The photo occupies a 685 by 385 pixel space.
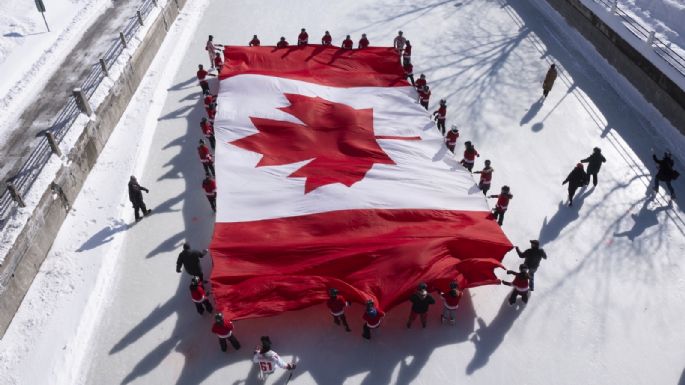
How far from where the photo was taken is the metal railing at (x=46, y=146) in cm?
841

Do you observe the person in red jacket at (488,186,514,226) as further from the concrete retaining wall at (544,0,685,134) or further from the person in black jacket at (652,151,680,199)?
the concrete retaining wall at (544,0,685,134)

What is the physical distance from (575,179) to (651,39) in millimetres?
5553

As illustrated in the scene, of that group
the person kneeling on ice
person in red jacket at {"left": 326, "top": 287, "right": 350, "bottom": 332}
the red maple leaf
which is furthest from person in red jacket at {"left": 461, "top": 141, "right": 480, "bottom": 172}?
the person kneeling on ice

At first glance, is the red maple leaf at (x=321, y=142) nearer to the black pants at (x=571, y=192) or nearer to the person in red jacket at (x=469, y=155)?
the person in red jacket at (x=469, y=155)

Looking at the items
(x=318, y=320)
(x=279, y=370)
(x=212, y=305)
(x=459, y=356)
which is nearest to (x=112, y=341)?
(x=212, y=305)

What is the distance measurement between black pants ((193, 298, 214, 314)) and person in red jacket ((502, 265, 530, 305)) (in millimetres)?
4298

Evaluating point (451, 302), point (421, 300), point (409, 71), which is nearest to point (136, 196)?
point (421, 300)

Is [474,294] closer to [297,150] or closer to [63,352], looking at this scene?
[297,150]

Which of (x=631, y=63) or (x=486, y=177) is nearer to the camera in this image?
(x=486, y=177)

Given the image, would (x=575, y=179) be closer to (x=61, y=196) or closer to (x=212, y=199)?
(x=212, y=199)

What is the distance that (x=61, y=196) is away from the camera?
917 centimetres

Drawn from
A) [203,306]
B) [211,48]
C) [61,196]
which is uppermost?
[211,48]

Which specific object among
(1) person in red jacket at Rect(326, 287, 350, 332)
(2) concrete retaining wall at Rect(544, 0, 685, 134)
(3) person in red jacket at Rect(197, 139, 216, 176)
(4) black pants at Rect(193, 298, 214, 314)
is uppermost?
(2) concrete retaining wall at Rect(544, 0, 685, 134)

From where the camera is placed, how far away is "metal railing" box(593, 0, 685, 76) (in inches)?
458
